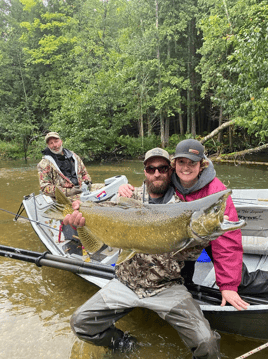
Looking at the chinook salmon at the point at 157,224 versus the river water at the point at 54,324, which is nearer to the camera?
the chinook salmon at the point at 157,224

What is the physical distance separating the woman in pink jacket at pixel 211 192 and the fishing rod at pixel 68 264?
1.29m

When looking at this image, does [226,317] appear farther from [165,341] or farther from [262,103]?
[262,103]

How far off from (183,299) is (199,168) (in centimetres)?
127

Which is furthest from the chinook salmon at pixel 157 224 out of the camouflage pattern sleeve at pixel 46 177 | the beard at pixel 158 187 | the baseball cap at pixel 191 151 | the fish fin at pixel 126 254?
the camouflage pattern sleeve at pixel 46 177

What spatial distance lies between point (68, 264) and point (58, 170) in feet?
8.78

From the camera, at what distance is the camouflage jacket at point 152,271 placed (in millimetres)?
2398

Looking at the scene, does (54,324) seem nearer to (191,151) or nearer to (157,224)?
(157,224)

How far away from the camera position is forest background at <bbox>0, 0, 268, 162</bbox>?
55.4 feet

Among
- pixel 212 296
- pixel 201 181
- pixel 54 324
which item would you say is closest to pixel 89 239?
pixel 201 181

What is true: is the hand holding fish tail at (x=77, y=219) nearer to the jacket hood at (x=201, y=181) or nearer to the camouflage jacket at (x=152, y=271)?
the camouflage jacket at (x=152, y=271)

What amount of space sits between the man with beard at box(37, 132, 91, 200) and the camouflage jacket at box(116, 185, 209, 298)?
10.5ft

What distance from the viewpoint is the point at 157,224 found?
6.41 feet

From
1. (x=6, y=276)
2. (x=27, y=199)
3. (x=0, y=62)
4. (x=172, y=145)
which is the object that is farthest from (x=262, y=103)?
(x=0, y=62)

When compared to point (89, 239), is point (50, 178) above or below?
above
